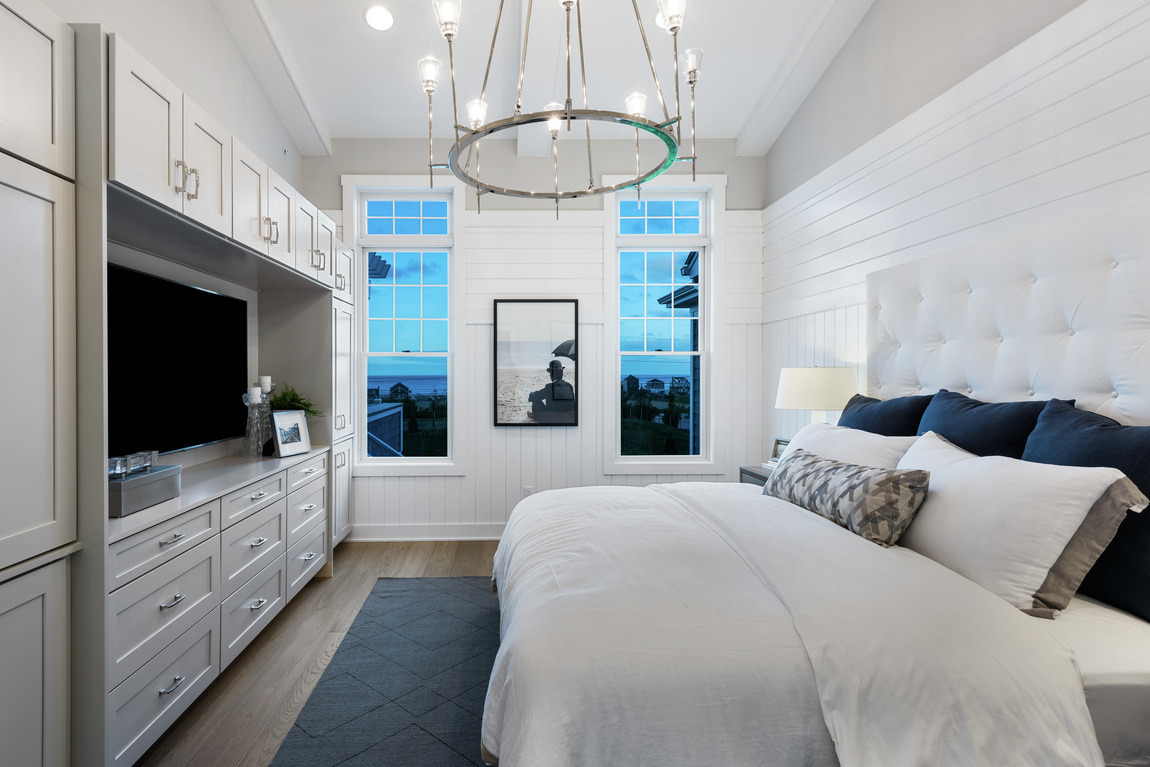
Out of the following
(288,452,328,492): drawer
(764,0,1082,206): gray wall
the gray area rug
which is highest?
(764,0,1082,206): gray wall

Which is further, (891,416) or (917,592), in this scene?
(891,416)

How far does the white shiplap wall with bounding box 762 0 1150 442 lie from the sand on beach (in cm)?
180

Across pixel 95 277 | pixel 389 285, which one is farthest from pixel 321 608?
pixel 389 285

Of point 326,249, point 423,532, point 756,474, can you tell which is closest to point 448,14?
point 326,249

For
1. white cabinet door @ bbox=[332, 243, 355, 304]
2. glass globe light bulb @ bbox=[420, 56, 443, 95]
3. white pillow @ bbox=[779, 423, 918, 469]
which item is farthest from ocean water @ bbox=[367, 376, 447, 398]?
white pillow @ bbox=[779, 423, 918, 469]

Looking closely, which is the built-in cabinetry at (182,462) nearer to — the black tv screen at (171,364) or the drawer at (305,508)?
the drawer at (305,508)

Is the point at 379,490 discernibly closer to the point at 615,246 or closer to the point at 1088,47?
the point at 615,246

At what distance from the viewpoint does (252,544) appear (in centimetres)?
239

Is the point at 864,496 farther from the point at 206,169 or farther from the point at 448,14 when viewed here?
the point at 206,169

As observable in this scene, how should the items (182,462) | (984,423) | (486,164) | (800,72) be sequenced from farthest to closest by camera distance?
(486,164)
(800,72)
(182,462)
(984,423)

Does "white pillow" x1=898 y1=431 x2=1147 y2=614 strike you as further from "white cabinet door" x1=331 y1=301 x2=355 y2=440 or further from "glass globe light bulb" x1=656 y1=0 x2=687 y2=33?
"white cabinet door" x1=331 y1=301 x2=355 y2=440

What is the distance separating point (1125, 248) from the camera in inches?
64.8

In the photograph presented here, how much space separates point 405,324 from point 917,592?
370 cm

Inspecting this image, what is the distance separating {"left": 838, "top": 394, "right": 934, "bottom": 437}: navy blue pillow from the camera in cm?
232
